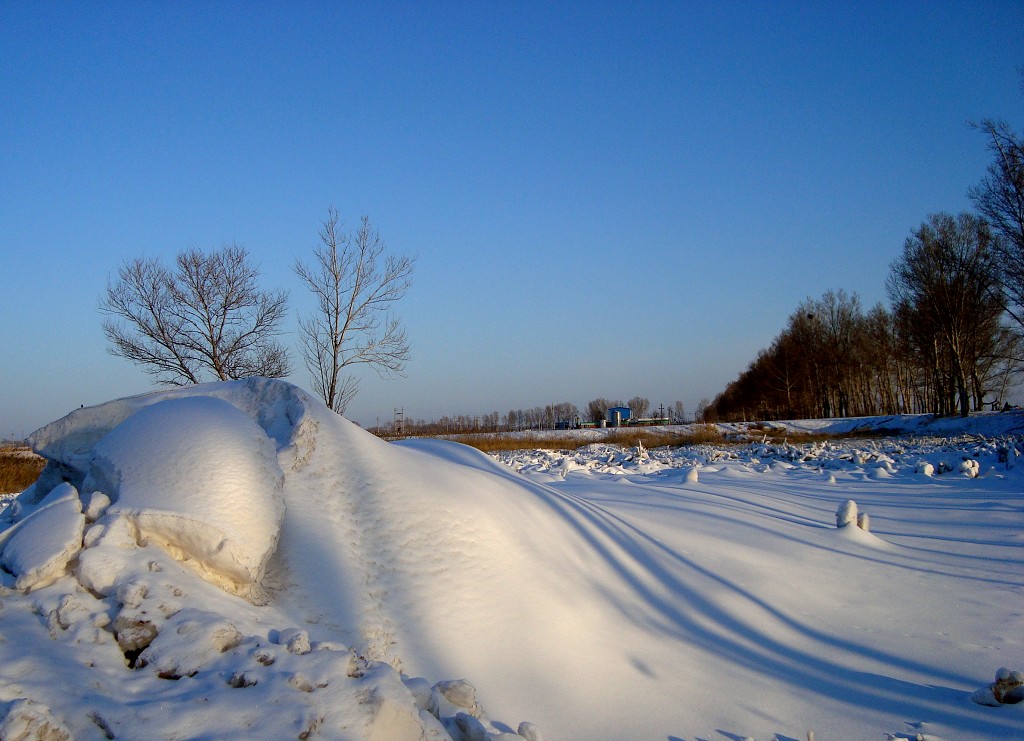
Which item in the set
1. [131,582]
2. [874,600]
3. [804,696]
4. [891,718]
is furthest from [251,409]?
[874,600]

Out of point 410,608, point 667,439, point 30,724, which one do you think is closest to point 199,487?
point 410,608

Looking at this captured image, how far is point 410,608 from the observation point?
2723 millimetres

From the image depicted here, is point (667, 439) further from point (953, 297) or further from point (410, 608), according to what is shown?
point (410, 608)

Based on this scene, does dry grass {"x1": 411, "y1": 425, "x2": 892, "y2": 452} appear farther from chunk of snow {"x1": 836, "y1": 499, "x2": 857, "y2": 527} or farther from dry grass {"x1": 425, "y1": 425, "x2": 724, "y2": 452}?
chunk of snow {"x1": 836, "y1": 499, "x2": 857, "y2": 527}

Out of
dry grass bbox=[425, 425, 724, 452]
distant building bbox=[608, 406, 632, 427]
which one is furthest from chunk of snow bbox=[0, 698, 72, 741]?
distant building bbox=[608, 406, 632, 427]

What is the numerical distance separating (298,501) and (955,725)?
285 centimetres

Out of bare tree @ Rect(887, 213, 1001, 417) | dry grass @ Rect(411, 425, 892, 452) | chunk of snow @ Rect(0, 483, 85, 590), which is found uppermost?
bare tree @ Rect(887, 213, 1001, 417)

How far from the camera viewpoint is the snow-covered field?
1.70 m

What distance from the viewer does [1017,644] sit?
3049mm

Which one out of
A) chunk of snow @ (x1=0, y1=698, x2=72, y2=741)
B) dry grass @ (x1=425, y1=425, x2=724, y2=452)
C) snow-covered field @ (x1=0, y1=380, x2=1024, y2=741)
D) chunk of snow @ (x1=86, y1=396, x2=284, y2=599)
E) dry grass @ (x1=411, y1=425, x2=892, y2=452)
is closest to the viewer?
chunk of snow @ (x1=0, y1=698, x2=72, y2=741)

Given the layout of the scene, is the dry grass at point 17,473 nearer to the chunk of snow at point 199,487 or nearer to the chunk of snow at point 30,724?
the chunk of snow at point 199,487

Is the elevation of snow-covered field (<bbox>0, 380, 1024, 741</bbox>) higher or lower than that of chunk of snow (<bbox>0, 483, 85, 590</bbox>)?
lower

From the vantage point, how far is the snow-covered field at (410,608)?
1.70 meters

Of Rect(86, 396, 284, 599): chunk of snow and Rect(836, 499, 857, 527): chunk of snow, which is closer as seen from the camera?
Rect(86, 396, 284, 599): chunk of snow
